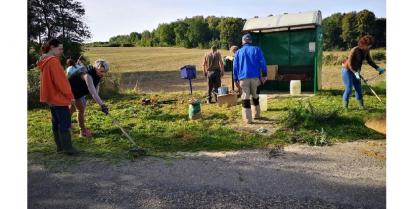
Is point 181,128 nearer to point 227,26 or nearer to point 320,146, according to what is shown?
point 320,146

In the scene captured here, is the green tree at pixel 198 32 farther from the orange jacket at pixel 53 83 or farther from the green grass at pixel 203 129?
the orange jacket at pixel 53 83

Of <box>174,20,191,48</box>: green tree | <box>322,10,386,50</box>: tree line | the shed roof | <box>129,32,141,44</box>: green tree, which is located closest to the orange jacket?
<box>322,10,386,50</box>: tree line

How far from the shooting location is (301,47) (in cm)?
1192

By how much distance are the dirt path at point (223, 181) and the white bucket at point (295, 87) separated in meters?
5.65

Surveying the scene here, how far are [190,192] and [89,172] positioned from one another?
1.53 meters

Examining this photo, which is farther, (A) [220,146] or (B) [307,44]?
(B) [307,44]

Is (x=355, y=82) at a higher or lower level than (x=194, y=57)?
lower

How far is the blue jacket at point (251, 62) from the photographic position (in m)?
7.62

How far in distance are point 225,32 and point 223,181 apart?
94.4 feet

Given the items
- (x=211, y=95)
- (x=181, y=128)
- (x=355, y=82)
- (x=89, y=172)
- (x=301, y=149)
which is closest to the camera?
(x=89, y=172)

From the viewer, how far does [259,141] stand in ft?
20.5

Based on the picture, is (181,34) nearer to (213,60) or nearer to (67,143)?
(213,60)

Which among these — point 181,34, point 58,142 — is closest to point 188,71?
point 58,142
